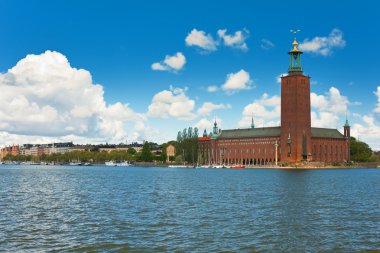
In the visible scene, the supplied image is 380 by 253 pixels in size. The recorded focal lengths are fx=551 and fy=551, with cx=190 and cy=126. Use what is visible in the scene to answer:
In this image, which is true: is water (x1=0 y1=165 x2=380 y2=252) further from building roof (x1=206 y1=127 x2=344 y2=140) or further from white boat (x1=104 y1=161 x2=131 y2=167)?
white boat (x1=104 y1=161 x2=131 y2=167)

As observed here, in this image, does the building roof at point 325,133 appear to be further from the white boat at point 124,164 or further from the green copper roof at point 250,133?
the white boat at point 124,164

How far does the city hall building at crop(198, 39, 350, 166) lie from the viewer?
116 metres

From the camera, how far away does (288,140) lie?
11719cm

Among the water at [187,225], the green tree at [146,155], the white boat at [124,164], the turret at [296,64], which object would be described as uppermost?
the turret at [296,64]

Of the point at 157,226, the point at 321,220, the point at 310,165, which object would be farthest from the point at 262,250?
the point at 310,165

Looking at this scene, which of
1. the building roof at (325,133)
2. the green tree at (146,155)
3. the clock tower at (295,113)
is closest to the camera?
the clock tower at (295,113)

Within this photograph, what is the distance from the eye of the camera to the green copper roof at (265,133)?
421 feet

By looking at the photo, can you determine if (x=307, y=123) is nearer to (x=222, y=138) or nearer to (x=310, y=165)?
(x=310, y=165)

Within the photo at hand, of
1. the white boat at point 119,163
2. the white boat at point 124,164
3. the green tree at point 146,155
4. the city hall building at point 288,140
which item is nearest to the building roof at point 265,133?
the city hall building at point 288,140

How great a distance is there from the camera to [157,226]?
19875mm

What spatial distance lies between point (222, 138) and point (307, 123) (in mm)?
30629

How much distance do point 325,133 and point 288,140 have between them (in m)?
19.7

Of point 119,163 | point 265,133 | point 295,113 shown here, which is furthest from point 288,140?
point 119,163

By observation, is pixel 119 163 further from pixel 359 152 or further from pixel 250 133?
pixel 359 152
